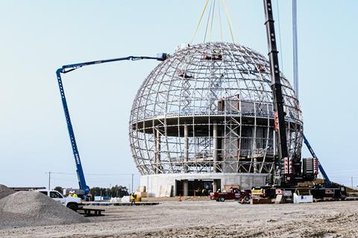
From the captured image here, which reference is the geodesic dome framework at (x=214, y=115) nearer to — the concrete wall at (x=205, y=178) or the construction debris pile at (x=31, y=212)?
the concrete wall at (x=205, y=178)

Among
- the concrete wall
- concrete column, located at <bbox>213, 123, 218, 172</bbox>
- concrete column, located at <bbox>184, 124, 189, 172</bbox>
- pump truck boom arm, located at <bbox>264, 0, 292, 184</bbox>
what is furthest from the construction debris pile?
concrete column, located at <bbox>213, 123, 218, 172</bbox>

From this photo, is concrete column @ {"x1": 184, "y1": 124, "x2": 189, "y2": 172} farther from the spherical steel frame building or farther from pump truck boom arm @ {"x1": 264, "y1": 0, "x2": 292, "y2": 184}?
pump truck boom arm @ {"x1": 264, "y1": 0, "x2": 292, "y2": 184}

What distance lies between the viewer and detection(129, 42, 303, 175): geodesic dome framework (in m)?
61.5

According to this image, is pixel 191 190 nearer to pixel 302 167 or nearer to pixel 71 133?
pixel 71 133

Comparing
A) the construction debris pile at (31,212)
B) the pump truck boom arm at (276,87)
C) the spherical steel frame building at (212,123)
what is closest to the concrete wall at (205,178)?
the spherical steel frame building at (212,123)

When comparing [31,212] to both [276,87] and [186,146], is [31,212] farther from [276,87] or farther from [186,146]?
[186,146]

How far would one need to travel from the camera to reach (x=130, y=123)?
69.1 m

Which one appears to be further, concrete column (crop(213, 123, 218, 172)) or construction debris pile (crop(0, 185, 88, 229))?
concrete column (crop(213, 123, 218, 172))

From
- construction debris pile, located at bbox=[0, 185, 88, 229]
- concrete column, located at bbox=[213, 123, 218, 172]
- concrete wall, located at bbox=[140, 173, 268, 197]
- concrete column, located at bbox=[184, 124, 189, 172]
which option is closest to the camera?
construction debris pile, located at bbox=[0, 185, 88, 229]

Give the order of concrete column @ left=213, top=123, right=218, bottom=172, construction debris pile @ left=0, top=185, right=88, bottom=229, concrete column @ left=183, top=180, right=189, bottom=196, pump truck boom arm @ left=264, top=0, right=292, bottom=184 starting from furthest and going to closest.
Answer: concrete column @ left=213, top=123, right=218, bottom=172
concrete column @ left=183, top=180, right=189, bottom=196
pump truck boom arm @ left=264, top=0, right=292, bottom=184
construction debris pile @ left=0, top=185, right=88, bottom=229

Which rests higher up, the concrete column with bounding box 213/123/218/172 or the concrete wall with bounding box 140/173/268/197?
the concrete column with bounding box 213/123/218/172

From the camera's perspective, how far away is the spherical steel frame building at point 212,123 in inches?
2410

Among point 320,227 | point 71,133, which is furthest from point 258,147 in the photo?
point 320,227

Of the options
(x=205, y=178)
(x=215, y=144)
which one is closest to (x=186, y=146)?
(x=215, y=144)
